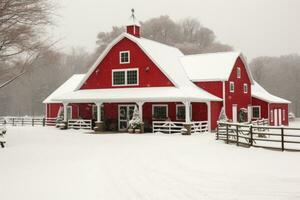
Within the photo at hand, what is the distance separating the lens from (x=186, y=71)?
3275 cm

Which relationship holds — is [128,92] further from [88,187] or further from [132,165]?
[88,187]

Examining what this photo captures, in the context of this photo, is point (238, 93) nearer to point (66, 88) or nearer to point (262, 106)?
point (262, 106)

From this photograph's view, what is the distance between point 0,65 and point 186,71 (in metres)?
14.6

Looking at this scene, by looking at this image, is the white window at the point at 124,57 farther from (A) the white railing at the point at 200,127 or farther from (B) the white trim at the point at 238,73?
(B) the white trim at the point at 238,73

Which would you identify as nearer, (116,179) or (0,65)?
(116,179)

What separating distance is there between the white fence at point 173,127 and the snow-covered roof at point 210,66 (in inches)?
160

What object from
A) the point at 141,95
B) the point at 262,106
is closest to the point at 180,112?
the point at 141,95

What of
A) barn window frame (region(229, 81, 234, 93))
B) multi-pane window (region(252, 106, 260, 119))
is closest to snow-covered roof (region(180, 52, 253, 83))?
barn window frame (region(229, 81, 234, 93))

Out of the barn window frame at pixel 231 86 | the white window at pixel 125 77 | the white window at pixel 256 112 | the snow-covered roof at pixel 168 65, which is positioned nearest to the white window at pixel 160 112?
the snow-covered roof at pixel 168 65

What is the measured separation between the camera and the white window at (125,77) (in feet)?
99.9

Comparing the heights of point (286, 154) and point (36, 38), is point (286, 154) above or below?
below

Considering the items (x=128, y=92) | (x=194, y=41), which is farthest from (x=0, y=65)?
(x=194, y=41)

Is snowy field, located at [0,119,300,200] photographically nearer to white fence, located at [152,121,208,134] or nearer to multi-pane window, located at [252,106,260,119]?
white fence, located at [152,121,208,134]

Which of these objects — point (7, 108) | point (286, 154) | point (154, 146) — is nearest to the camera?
point (286, 154)
